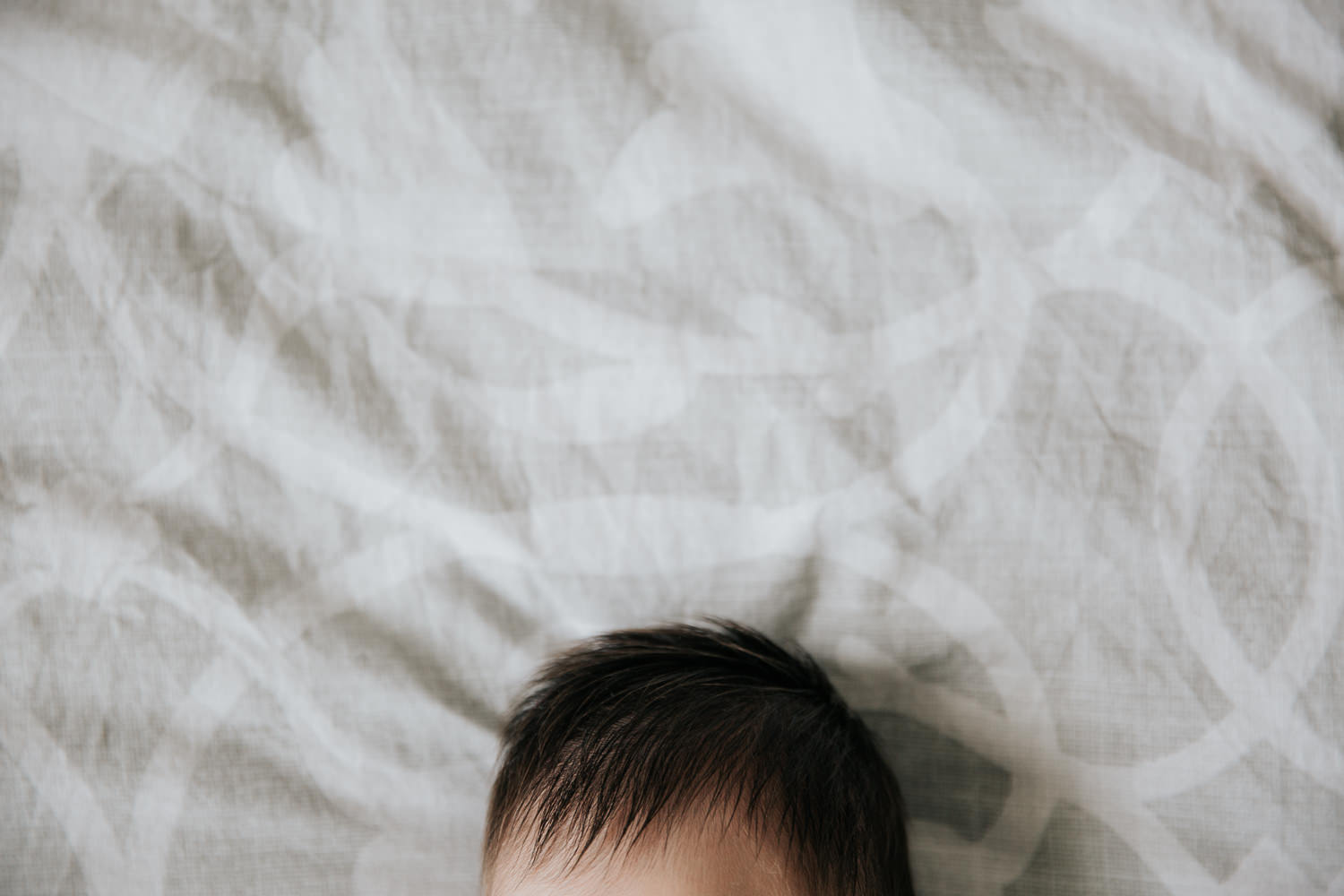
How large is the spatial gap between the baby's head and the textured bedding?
5 centimetres

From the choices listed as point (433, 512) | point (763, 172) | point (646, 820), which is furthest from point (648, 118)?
point (646, 820)

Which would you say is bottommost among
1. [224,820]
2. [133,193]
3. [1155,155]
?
[224,820]

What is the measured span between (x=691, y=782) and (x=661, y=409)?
221mm

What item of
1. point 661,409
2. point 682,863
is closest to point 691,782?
point 682,863

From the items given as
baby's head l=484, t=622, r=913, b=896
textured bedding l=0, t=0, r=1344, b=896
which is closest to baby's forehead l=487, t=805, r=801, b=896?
baby's head l=484, t=622, r=913, b=896

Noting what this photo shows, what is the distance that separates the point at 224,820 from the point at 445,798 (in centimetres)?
13

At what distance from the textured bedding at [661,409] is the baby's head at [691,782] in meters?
0.05

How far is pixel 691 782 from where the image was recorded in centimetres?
48

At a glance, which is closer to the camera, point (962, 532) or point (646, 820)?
point (646, 820)

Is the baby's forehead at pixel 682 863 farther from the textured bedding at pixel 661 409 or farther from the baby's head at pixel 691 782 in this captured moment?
the textured bedding at pixel 661 409

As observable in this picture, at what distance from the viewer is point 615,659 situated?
1.77ft

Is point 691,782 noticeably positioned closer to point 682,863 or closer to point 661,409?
point 682,863

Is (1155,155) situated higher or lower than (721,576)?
higher

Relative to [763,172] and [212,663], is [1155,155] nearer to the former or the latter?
[763,172]
